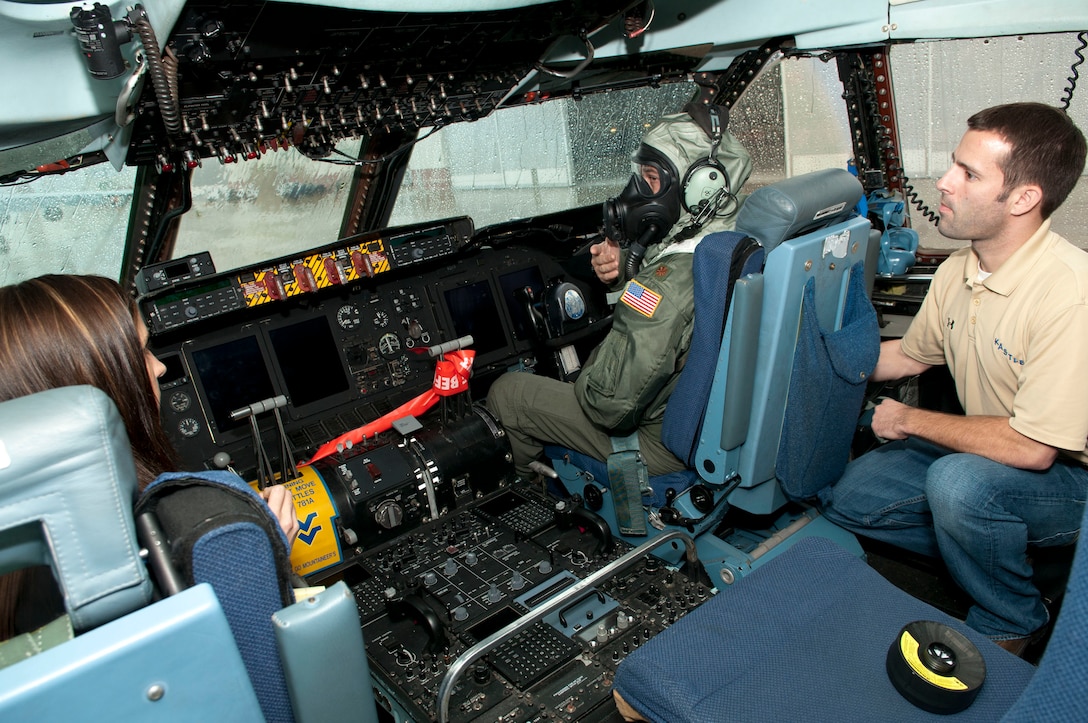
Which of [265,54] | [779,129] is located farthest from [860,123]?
[265,54]

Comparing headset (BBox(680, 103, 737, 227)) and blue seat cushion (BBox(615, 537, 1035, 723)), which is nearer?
blue seat cushion (BBox(615, 537, 1035, 723))

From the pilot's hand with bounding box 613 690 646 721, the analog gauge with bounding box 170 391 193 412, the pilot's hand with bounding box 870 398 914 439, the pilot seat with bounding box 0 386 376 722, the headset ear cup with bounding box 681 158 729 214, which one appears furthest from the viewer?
the analog gauge with bounding box 170 391 193 412

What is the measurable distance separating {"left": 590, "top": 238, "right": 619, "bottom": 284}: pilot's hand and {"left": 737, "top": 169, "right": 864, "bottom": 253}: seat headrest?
2.54 feet

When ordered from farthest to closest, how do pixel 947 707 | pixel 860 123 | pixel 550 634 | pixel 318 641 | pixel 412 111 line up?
pixel 860 123
pixel 412 111
pixel 550 634
pixel 947 707
pixel 318 641

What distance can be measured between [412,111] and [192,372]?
4.31 ft

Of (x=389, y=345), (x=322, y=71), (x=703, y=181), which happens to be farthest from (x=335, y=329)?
(x=703, y=181)

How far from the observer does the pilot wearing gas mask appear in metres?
2.22

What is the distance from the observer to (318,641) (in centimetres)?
95

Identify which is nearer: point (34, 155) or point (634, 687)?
point (634, 687)

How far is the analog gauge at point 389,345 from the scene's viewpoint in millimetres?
→ 3258

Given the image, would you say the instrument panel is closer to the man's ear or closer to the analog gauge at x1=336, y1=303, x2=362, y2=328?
the analog gauge at x1=336, y1=303, x2=362, y2=328

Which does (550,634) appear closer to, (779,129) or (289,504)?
(289,504)

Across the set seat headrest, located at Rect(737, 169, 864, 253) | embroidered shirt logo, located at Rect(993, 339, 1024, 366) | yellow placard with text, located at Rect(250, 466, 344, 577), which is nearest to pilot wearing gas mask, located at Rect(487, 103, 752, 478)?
seat headrest, located at Rect(737, 169, 864, 253)

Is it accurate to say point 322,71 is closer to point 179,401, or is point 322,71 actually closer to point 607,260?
point 607,260
